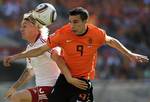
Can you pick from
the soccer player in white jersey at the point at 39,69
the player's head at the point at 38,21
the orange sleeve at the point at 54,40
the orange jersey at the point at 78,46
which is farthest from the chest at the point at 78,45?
the player's head at the point at 38,21

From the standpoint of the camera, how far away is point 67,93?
856cm

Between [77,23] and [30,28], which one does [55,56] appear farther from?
[30,28]

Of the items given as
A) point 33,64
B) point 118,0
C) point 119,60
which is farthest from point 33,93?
point 118,0

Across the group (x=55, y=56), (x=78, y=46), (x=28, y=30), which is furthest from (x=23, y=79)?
(x=78, y=46)

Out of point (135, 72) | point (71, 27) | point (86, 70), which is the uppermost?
point (71, 27)

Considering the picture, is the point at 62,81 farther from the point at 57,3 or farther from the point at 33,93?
the point at 57,3

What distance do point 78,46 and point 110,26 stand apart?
10358 millimetres

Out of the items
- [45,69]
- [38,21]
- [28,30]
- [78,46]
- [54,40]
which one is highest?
[38,21]

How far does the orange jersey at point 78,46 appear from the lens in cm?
834

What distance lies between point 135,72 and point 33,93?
28.9 ft

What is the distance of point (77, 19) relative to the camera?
8.30m

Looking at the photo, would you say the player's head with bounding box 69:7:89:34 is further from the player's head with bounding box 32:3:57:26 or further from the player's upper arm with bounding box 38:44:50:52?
the player's head with bounding box 32:3:57:26

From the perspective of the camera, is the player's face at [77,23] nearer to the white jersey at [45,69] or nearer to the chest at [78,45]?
the chest at [78,45]

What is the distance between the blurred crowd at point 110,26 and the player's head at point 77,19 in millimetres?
8378
